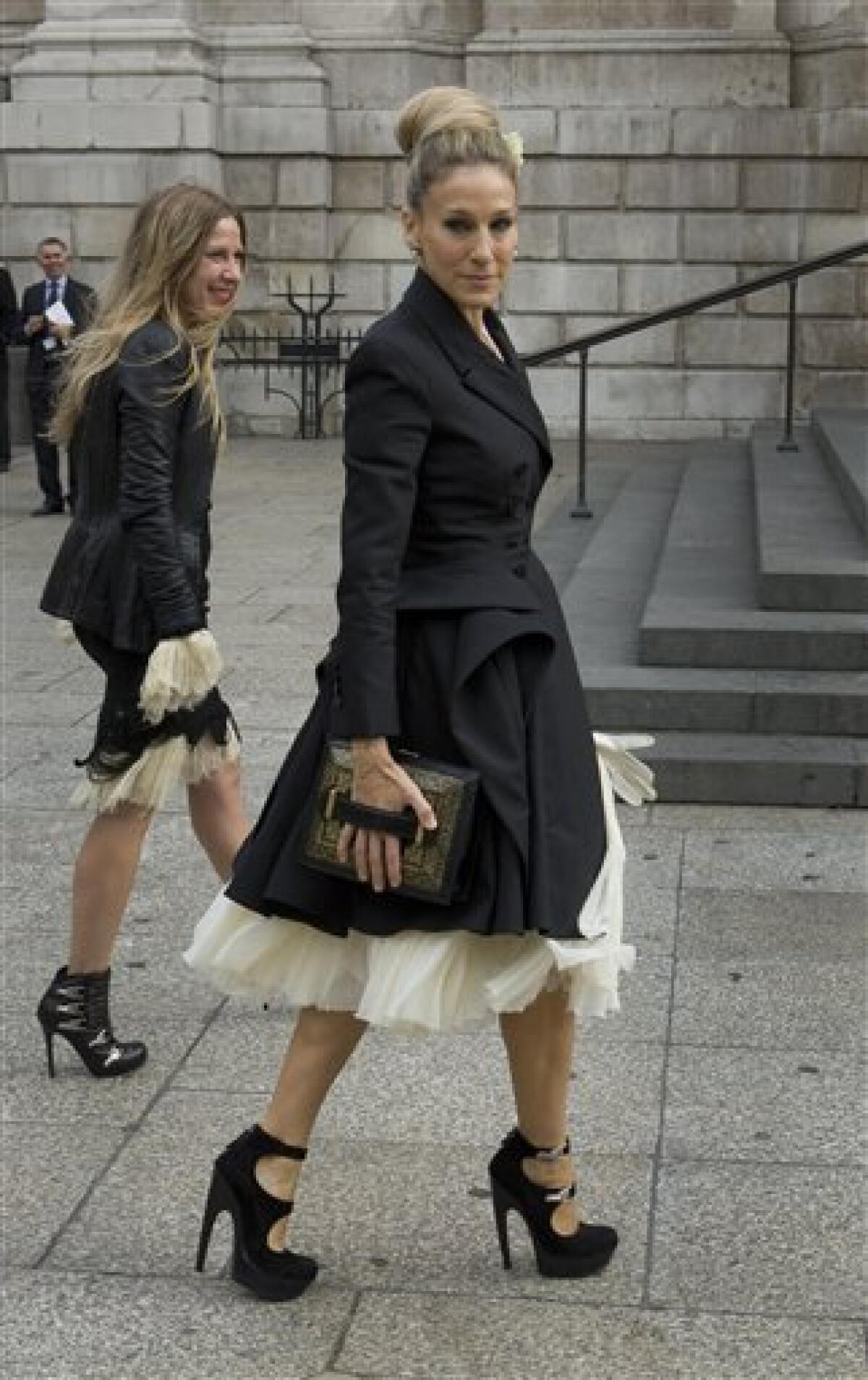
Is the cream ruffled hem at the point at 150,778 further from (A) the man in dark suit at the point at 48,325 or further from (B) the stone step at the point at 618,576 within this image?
(A) the man in dark suit at the point at 48,325

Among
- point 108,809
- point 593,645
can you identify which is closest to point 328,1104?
point 108,809

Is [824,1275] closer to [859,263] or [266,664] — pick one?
[266,664]

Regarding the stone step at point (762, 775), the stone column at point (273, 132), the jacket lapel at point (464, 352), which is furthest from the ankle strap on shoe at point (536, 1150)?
the stone column at point (273, 132)

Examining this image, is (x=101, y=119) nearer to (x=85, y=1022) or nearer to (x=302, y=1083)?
(x=85, y=1022)

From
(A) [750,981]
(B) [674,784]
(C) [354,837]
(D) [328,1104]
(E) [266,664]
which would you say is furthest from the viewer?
(E) [266,664]

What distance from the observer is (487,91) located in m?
18.2

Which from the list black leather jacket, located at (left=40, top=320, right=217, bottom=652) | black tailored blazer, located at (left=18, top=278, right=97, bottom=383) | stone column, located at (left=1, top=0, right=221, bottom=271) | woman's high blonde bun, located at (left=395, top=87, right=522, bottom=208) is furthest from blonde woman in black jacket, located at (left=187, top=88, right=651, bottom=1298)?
stone column, located at (left=1, top=0, right=221, bottom=271)

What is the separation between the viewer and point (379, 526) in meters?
3.45

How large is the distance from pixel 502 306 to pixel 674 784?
11.5 meters

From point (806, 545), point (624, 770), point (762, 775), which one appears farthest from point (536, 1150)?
point (806, 545)

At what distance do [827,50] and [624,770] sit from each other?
1471cm

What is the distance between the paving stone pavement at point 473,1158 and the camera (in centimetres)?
364

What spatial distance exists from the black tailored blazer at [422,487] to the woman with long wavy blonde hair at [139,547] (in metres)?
Result: 1.17

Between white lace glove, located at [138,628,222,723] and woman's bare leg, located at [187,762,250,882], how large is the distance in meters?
0.41
